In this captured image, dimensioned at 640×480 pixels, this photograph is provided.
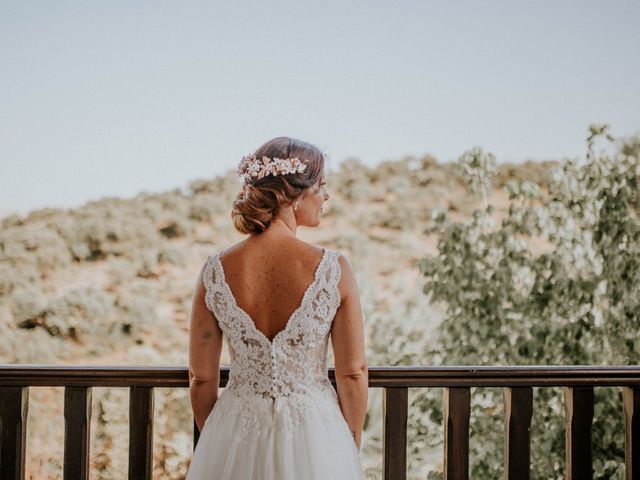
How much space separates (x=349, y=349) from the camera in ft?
4.96

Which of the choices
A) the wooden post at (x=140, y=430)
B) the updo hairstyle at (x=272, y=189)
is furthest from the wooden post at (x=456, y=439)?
the wooden post at (x=140, y=430)

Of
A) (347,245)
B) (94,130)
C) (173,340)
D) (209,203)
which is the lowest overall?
(173,340)

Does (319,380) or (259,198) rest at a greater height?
(259,198)

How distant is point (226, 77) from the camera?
10164 mm

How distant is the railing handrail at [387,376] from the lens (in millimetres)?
1771

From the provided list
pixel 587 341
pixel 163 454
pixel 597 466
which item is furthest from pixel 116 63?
pixel 597 466

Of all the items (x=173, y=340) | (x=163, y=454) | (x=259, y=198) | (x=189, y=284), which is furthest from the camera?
(x=189, y=284)

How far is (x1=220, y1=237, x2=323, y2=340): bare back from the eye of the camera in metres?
1.45

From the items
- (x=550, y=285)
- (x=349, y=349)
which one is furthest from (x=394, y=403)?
(x=550, y=285)

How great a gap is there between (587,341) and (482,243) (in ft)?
3.81

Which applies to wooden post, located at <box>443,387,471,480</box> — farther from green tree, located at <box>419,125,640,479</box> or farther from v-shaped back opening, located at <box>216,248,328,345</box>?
green tree, located at <box>419,125,640,479</box>

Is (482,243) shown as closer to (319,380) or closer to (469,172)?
(469,172)

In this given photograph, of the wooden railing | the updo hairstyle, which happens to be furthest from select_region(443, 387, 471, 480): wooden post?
the updo hairstyle

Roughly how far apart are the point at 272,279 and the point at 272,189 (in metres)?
0.22
